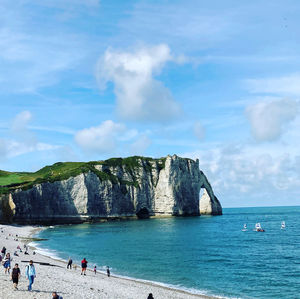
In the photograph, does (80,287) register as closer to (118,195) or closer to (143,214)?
(118,195)

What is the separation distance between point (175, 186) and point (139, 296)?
124217 millimetres

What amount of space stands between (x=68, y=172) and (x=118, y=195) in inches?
941

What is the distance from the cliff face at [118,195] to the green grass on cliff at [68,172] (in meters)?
0.82

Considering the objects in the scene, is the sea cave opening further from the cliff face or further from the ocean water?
the ocean water

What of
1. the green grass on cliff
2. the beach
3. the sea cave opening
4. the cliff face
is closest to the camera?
the beach

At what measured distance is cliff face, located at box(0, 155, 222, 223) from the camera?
116 m

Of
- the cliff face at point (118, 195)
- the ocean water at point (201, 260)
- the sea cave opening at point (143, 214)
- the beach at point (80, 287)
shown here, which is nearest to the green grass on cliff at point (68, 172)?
the cliff face at point (118, 195)

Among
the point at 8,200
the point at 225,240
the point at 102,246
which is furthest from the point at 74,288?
the point at 8,200

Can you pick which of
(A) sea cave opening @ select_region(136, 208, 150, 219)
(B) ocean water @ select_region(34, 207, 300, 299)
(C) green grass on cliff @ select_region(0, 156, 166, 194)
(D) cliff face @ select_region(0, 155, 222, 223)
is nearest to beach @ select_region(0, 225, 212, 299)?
(B) ocean water @ select_region(34, 207, 300, 299)

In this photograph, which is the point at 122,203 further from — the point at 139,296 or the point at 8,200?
the point at 139,296

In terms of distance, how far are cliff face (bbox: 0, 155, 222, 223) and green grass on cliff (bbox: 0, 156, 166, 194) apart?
823 mm

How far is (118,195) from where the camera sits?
144m

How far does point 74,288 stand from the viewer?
1170 inches

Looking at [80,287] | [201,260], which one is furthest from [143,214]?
[80,287]
